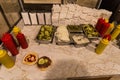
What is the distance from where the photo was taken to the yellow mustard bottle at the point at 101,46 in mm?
729

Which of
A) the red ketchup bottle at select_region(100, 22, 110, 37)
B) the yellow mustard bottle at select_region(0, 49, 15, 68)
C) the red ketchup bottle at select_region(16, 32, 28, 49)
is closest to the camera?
the yellow mustard bottle at select_region(0, 49, 15, 68)

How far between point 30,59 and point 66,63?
0.90ft

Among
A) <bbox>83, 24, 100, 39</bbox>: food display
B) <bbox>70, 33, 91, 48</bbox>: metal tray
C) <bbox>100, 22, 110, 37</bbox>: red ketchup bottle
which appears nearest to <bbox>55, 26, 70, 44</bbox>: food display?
<bbox>70, 33, 91, 48</bbox>: metal tray

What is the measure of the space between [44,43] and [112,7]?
75 cm

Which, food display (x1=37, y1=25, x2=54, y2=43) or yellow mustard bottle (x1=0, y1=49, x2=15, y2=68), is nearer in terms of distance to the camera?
yellow mustard bottle (x1=0, y1=49, x2=15, y2=68)

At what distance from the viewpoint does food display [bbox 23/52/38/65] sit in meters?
Result: 0.74

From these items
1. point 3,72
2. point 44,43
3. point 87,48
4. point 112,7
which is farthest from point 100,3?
point 3,72

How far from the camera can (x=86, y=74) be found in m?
0.72

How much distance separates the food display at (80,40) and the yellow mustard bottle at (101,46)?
10 cm

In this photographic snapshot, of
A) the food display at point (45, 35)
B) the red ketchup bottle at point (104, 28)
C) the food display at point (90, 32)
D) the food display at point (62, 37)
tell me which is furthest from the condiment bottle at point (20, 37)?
the red ketchup bottle at point (104, 28)

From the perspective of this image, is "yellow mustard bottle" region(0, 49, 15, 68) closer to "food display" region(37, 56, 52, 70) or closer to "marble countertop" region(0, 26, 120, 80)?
"marble countertop" region(0, 26, 120, 80)

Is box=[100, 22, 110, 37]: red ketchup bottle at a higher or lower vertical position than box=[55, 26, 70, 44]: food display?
higher

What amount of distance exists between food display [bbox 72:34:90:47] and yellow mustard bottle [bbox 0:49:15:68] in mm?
509

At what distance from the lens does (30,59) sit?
0.75 meters
